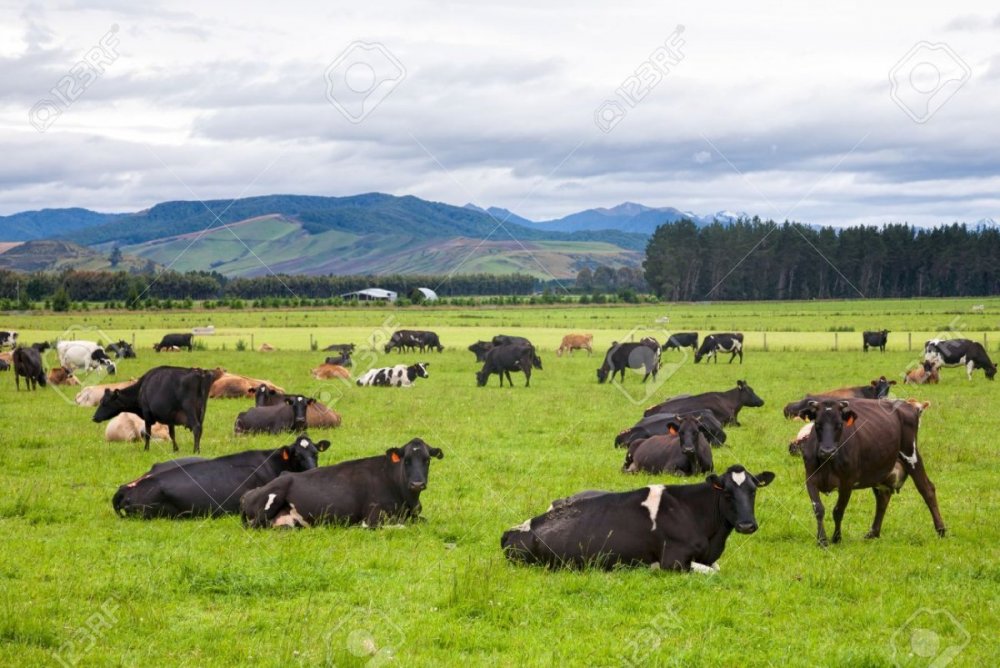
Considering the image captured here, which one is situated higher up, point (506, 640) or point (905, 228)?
point (905, 228)

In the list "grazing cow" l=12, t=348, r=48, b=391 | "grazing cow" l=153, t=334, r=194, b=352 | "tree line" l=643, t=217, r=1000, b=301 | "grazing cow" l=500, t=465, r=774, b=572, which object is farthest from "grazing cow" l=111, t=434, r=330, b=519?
"tree line" l=643, t=217, r=1000, b=301

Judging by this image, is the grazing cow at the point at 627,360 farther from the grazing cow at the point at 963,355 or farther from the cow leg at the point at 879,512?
the cow leg at the point at 879,512

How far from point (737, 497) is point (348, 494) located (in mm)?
4804

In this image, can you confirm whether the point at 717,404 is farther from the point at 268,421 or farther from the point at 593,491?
the point at 593,491

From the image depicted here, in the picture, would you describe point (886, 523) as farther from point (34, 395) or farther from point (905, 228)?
point (905, 228)

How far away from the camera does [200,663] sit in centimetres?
741

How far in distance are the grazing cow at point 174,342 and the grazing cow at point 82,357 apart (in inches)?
511

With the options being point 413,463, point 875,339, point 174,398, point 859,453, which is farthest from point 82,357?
point 875,339

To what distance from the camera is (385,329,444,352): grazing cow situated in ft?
177

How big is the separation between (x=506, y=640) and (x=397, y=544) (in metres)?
3.54


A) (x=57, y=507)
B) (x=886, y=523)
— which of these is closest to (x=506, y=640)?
(x=886, y=523)

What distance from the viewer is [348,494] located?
12.3 metres

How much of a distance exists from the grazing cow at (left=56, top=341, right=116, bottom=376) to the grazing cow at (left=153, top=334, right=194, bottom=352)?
13.0 meters

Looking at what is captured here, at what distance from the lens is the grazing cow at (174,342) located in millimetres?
51906
